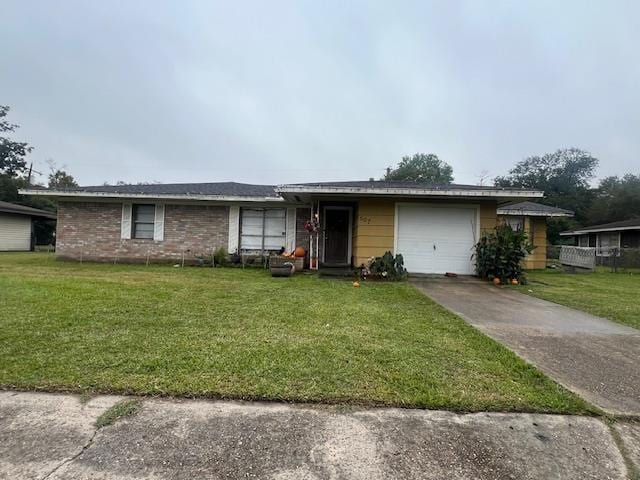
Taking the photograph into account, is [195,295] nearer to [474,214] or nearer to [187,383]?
[187,383]

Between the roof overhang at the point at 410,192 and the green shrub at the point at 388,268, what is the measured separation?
1689mm

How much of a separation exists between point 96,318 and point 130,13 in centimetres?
1153

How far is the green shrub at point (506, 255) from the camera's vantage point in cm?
880

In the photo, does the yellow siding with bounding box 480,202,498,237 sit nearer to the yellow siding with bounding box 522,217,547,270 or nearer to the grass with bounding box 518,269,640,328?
the grass with bounding box 518,269,640,328

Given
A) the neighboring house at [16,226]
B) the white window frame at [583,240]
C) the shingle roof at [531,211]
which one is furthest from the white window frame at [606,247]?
the neighboring house at [16,226]

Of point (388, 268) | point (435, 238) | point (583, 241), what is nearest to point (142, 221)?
point (388, 268)

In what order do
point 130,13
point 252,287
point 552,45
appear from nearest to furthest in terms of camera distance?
1. point 252,287
2. point 130,13
3. point 552,45

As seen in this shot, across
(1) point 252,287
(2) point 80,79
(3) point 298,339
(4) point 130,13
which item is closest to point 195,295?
(1) point 252,287

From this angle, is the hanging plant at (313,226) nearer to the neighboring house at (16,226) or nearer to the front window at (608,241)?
the neighboring house at (16,226)

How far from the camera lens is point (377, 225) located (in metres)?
9.74

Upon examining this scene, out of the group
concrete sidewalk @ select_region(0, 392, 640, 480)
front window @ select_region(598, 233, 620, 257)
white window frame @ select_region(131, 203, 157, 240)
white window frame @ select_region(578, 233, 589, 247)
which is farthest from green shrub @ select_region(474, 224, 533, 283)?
white window frame @ select_region(578, 233, 589, 247)

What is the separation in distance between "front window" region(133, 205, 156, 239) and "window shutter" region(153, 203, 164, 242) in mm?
257

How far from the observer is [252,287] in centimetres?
714

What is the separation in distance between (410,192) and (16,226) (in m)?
22.1
